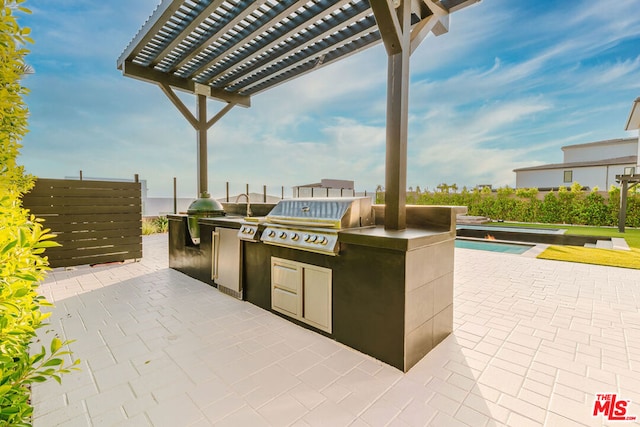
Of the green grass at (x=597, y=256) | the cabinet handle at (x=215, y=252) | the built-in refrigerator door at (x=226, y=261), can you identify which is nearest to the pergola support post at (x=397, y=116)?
the built-in refrigerator door at (x=226, y=261)

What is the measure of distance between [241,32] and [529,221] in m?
14.4

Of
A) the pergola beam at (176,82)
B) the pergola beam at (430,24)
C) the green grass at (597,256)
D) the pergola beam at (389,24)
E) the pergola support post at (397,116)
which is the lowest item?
the green grass at (597,256)

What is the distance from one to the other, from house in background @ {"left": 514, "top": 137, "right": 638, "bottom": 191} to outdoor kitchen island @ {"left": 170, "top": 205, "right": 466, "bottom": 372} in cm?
2350

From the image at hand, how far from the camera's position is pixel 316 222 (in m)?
2.51

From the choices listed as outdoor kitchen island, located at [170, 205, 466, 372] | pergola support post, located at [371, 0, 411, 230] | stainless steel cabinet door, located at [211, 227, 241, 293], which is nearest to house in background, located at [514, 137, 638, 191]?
outdoor kitchen island, located at [170, 205, 466, 372]

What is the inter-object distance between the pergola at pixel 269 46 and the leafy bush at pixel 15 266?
2205 millimetres

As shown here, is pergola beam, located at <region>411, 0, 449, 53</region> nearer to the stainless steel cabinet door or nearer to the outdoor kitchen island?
the outdoor kitchen island

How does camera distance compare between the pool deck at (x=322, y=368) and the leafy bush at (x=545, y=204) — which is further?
the leafy bush at (x=545, y=204)

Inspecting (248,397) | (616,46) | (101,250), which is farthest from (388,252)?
(616,46)

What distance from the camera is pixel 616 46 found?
1210 cm

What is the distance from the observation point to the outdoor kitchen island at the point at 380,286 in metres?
2.02

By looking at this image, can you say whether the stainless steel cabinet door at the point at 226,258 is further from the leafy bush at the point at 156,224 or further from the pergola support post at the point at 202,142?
the leafy bush at the point at 156,224

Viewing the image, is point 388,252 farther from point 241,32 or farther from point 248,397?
point 241,32

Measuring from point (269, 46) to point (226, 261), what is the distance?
3.37 metres
